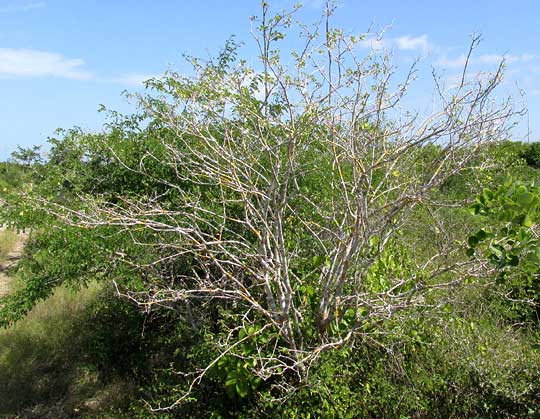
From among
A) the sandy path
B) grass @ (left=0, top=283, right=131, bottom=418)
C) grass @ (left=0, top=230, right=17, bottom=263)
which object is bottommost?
grass @ (left=0, top=283, right=131, bottom=418)

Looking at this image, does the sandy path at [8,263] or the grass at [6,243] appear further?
the grass at [6,243]

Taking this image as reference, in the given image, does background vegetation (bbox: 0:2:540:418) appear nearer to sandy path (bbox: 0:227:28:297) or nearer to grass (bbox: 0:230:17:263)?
sandy path (bbox: 0:227:28:297)

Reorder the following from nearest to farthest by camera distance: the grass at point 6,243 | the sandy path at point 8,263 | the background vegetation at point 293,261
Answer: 1. the background vegetation at point 293,261
2. the sandy path at point 8,263
3. the grass at point 6,243

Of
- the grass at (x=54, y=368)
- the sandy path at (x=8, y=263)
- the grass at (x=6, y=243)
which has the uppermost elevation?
the grass at (x=6, y=243)

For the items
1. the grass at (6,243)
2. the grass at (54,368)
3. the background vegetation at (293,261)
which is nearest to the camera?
the background vegetation at (293,261)

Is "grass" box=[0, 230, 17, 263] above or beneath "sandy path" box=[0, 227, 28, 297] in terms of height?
above

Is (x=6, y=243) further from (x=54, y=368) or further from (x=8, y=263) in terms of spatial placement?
(x=54, y=368)

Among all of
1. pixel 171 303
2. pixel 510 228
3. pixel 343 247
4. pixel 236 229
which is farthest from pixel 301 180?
pixel 510 228

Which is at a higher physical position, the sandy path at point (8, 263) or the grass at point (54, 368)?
the sandy path at point (8, 263)

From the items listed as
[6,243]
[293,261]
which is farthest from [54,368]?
[6,243]

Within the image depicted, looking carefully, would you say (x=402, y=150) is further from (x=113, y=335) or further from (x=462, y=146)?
(x=113, y=335)

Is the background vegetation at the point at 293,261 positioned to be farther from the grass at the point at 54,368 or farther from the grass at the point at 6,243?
the grass at the point at 6,243

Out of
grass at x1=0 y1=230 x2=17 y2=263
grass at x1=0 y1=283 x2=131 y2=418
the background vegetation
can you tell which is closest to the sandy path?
grass at x1=0 y1=230 x2=17 y2=263

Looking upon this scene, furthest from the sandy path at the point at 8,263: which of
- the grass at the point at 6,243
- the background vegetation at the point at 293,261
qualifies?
the background vegetation at the point at 293,261
